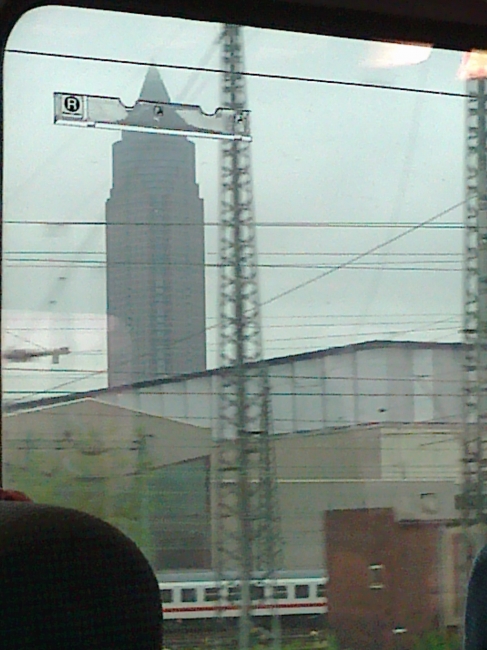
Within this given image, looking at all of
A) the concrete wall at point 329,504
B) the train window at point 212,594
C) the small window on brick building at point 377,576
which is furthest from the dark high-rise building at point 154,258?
the small window on brick building at point 377,576

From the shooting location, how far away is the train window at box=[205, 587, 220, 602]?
2.56 m

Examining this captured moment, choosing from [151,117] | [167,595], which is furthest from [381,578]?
[151,117]

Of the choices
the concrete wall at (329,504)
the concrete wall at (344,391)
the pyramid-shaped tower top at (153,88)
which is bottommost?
the concrete wall at (329,504)

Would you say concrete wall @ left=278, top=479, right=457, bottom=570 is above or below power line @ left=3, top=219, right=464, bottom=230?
below

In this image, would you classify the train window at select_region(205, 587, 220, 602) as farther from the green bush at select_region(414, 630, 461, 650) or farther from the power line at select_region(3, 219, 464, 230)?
the power line at select_region(3, 219, 464, 230)

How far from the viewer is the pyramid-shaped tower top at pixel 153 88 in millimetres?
2580

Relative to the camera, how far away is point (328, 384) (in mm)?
2670

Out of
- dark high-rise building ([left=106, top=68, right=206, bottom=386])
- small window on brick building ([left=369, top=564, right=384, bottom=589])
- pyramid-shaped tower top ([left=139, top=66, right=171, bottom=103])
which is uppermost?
pyramid-shaped tower top ([left=139, top=66, right=171, bottom=103])

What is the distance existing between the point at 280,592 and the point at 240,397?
497 mm

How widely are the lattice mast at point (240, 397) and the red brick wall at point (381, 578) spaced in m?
0.17

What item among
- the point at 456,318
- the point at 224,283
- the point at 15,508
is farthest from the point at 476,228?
the point at 15,508

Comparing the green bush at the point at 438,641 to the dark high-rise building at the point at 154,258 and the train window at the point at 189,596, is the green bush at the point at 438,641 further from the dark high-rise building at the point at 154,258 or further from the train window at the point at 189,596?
the dark high-rise building at the point at 154,258

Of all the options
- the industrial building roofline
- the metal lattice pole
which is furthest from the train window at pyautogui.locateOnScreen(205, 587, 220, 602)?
the metal lattice pole

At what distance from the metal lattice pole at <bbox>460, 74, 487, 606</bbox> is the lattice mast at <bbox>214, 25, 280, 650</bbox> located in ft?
1.80
